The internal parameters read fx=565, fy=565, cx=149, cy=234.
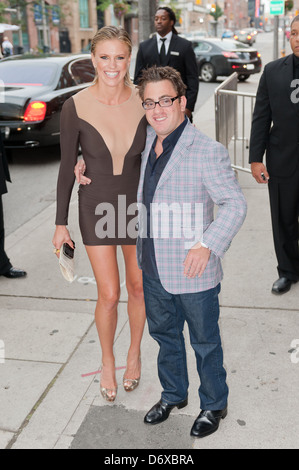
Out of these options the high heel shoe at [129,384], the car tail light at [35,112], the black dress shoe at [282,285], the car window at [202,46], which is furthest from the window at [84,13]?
the high heel shoe at [129,384]

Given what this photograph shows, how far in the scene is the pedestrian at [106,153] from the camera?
2.80 meters

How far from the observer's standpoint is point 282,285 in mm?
4477

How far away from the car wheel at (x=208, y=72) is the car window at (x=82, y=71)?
1081cm

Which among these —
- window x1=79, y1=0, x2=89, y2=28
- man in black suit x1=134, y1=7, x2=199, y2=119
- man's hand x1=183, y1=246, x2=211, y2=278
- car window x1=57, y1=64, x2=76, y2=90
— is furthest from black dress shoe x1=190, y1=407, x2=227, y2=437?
window x1=79, y1=0, x2=89, y2=28

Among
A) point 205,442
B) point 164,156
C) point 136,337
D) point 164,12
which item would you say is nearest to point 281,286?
point 136,337

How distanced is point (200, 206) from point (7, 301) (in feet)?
8.38

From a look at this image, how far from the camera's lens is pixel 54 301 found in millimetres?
4520

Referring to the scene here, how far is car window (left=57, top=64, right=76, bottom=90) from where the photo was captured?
9.36 m

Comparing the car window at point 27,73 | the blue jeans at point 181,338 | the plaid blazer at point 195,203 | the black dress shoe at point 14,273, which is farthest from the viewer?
the car window at point 27,73

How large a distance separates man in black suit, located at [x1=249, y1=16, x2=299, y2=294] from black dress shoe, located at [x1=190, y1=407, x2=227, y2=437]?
178 centimetres

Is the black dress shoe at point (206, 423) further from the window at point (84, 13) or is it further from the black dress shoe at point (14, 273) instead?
the window at point (84, 13)

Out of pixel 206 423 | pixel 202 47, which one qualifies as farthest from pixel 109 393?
pixel 202 47

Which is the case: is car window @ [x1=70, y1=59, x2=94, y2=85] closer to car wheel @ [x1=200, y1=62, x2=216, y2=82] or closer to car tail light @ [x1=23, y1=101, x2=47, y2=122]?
car tail light @ [x1=23, y1=101, x2=47, y2=122]

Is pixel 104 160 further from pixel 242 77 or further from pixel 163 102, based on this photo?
pixel 242 77
